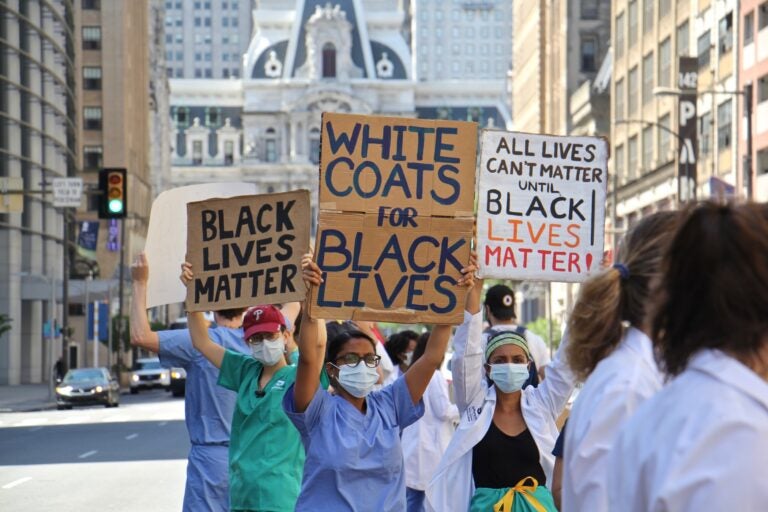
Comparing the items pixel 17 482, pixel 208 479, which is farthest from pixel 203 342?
pixel 17 482

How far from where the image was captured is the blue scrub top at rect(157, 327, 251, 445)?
29.2 feet

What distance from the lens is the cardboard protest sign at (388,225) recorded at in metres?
6.99

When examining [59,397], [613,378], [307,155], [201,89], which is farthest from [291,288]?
[201,89]

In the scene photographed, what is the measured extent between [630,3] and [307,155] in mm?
106908

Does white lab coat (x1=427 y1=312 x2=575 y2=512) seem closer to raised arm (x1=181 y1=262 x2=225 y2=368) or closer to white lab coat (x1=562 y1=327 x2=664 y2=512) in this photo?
raised arm (x1=181 y1=262 x2=225 y2=368)

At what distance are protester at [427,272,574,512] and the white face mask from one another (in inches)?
37.8

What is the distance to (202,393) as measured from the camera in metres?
9.05

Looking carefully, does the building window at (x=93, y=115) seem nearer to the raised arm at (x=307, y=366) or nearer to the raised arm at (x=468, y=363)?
the raised arm at (x=468, y=363)

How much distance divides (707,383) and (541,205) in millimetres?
6088

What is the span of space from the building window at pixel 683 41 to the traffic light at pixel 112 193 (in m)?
31.6

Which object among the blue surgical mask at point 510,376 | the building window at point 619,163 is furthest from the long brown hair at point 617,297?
the building window at point 619,163

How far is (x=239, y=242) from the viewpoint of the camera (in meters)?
7.98

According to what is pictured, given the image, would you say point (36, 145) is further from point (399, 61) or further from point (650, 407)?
point (399, 61)

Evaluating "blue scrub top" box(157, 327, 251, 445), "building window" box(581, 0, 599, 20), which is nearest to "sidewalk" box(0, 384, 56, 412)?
"building window" box(581, 0, 599, 20)
